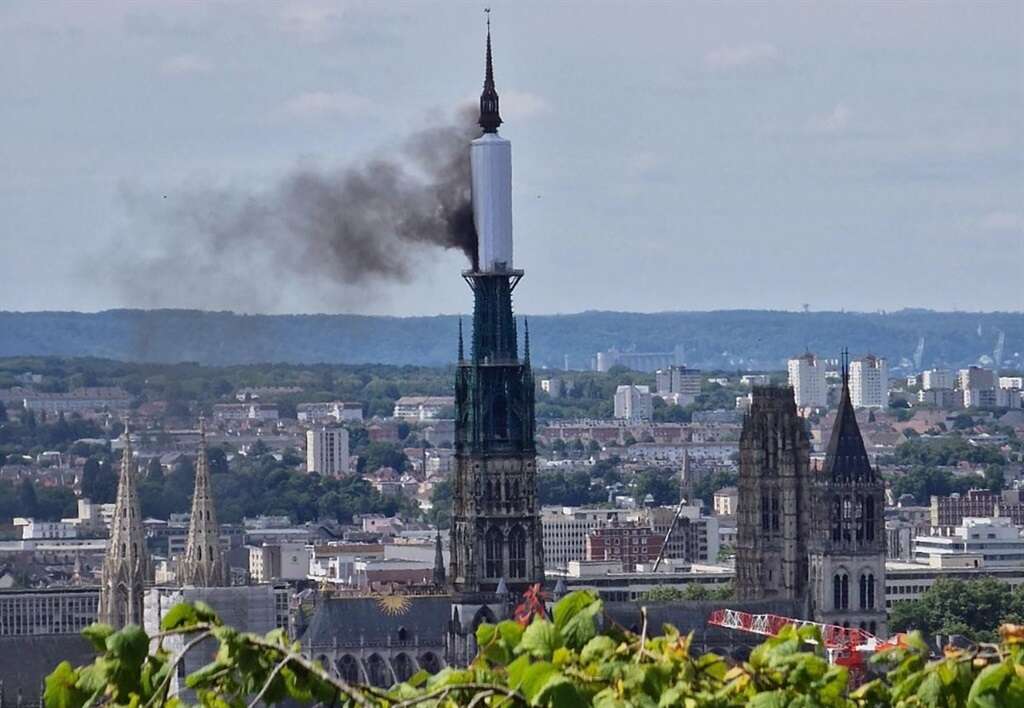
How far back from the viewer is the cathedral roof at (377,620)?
74000mm

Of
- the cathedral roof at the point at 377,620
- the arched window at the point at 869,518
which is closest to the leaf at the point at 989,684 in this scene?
the cathedral roof at the point at 377,620

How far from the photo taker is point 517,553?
78.4 metres

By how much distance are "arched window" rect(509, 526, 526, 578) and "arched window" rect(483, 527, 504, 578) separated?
0.22 meters

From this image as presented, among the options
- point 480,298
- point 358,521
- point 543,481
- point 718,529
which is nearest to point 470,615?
point 480,298

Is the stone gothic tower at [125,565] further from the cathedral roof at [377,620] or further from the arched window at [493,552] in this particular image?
the arched window at [493,552]

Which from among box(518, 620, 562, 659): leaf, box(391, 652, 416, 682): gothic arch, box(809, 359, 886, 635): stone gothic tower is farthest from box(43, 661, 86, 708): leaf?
box(809, 359, 886, 635): stone gothic tower

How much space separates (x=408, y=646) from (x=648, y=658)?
57.9 metres

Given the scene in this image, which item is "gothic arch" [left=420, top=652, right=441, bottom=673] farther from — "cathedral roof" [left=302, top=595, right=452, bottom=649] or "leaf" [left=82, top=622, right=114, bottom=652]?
"leaf" [left=82, top=622, right=114, bottom=652]

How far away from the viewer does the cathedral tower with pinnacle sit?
78312 millimetres

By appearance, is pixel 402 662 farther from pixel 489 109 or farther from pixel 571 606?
pixel 571 606

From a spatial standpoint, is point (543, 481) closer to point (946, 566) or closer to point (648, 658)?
point (946, 566)

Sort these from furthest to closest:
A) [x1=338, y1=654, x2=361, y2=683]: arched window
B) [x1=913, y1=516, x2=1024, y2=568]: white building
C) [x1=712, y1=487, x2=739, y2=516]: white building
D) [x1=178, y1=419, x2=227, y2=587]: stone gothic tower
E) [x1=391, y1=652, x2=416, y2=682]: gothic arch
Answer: [x1=712, y1=487, x2=739, y2=516]: white building < [x1=913, y1=516, x2=1024, y2=568]: white building < [x1=178, y1=419, x2=227, y2=587]: stone gothic tower < [x1=391, y1=652, x2=416, y2=682]: gothic arch < [x1=338, y1=654, x2=361, y2=683]: arched window

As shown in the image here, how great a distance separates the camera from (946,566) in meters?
122

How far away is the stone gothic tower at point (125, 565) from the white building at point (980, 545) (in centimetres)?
4704
